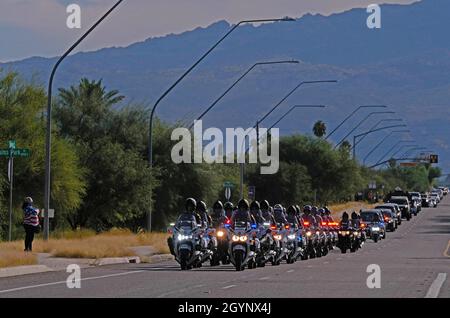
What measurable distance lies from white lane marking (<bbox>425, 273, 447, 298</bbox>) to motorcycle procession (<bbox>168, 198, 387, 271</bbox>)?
5.52 metres

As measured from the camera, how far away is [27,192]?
53.4 meters

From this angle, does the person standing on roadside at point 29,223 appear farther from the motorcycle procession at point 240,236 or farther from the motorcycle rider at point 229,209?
the motorcycle rider at point 229,209

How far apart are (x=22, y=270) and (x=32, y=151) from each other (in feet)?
69.8

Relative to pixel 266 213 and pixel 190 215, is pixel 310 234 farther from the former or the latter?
pixel 190 215

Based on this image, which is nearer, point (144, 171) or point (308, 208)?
point (308, 208)

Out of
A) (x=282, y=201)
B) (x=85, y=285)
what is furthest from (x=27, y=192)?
(x=282, y=201)

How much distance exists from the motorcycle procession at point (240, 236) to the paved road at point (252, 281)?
53 centimetres

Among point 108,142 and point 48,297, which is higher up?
point 108,142

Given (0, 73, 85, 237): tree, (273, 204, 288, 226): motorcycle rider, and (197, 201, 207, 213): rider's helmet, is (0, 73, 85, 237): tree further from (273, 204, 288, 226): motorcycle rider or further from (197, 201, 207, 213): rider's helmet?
(197, 201, 207, 213): rider's helmet

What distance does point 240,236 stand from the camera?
3431 cm

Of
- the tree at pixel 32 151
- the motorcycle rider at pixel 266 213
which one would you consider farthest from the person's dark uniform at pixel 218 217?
the tree at pixel 32 151
